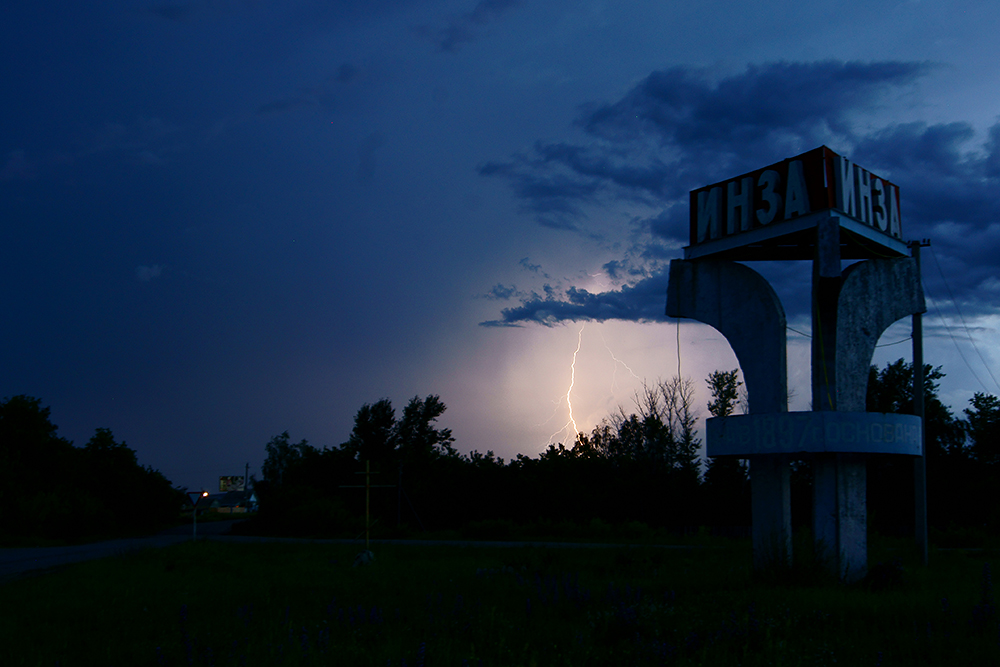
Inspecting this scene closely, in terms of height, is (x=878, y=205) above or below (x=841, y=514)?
above

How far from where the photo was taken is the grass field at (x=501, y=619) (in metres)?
7.71

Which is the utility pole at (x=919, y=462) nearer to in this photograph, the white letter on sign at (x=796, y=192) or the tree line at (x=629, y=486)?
the white letter on sign at (x=796, y=192)

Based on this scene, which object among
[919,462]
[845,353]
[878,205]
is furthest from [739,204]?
[919,462]

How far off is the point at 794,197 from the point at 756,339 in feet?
9.49

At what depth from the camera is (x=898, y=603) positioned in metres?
10.7

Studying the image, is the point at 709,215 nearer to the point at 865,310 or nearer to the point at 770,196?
the point at 770,196

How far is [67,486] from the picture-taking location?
4631 cm

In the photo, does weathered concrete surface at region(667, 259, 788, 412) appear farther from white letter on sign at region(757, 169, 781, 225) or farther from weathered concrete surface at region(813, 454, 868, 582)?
weathered concrete surface at region(813, 454, 868, 582)

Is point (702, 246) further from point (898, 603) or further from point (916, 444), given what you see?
point (898, 603)

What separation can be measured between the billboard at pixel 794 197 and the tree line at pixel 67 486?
123ft

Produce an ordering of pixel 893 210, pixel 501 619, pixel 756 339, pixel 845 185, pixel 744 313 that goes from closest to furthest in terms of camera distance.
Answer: pixel 501 619, pixel 845 185, pixel 756 339, pixel 744 313, pixel 893 210

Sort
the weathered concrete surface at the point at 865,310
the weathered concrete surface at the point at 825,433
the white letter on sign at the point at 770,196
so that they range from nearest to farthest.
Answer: the weathered concrete surface at the point at 825,433, the weathered concrete surface at the point at 865,310, the white letter on sign at the point at 770,196

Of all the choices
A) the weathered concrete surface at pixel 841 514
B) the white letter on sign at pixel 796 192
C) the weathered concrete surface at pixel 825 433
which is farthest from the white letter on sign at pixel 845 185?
the weathered concrete surface at pixel 841 514

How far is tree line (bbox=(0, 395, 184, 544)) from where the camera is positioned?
41375 millimetres
